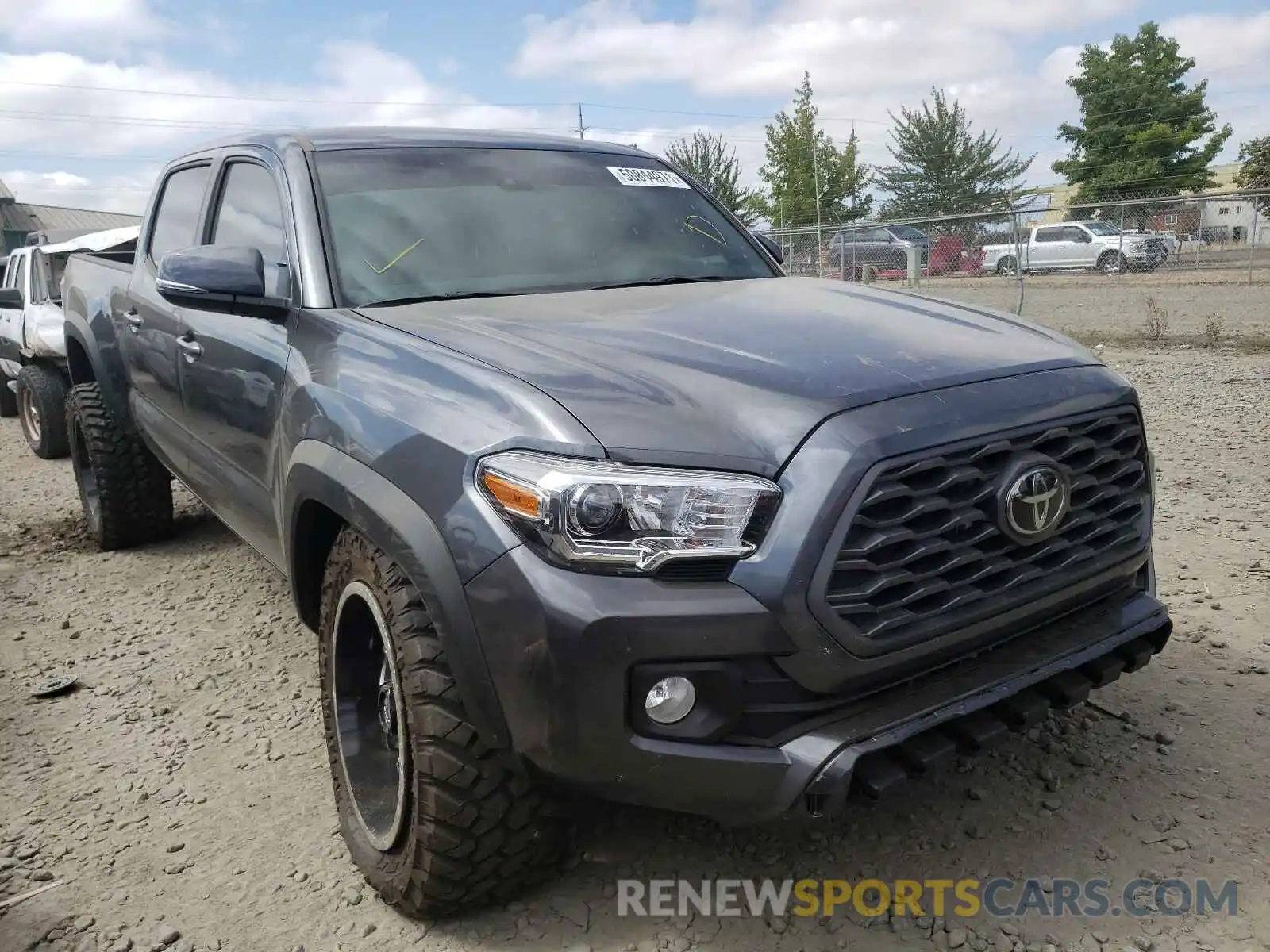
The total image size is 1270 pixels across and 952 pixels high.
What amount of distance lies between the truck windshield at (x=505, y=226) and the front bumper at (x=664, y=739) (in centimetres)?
125

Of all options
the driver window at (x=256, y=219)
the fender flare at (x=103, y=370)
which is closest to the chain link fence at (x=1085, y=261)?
the fender flare at (x=103, y=370)

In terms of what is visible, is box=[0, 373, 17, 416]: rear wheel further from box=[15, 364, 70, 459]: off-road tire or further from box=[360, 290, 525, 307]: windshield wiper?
box=[360, 290, 525, 307]: windshield wiper

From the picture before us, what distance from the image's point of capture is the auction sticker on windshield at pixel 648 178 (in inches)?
141

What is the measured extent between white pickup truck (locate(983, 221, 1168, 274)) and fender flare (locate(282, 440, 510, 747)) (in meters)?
14.7

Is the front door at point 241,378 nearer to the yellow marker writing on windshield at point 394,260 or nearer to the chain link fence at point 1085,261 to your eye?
the yellow marker writing on windshield at point 394,260

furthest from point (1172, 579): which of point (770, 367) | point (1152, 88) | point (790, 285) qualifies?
point (1152, 88)

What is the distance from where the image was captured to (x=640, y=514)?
1.86m

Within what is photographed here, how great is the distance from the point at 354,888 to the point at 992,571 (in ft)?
5.45

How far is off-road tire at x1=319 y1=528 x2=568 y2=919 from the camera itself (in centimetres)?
204

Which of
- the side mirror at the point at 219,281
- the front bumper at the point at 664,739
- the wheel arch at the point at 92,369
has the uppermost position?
the side mirror at the point at 219,281

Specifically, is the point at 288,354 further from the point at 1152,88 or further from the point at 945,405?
the point at 1152,88

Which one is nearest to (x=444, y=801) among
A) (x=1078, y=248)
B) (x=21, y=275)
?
(x=21, y=275)

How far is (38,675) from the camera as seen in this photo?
3.78 m

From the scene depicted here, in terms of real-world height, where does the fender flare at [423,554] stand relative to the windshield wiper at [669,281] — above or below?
below
